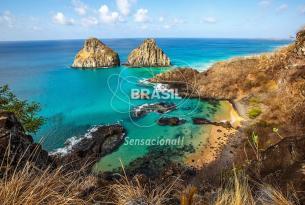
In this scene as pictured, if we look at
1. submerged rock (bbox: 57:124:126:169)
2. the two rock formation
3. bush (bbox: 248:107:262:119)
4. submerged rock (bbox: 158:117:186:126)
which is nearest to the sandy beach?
bush (bbox: 248:107:262:119)

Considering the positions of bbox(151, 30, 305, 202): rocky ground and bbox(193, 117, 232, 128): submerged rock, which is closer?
bbox(151, 30, 305, 202): rocky ground

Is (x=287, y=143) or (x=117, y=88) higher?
(x=287, y=143)

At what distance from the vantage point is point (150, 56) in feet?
297

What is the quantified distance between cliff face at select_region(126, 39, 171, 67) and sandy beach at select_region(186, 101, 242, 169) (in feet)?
159

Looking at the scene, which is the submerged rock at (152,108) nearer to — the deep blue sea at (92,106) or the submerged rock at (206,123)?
the deep blue sea at (92,106)

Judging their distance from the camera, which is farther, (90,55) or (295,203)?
(90,55)

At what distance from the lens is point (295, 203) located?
469 centimetres

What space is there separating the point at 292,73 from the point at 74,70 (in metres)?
76.7

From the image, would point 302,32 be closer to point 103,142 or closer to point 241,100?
A: point 241,100

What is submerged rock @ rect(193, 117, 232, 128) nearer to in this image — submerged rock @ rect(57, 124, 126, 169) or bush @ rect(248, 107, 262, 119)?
bush @ rect(248, 107, 262, 119)

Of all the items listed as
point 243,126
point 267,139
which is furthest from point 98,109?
point 267,139

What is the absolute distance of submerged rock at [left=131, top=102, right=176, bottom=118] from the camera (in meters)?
41.7

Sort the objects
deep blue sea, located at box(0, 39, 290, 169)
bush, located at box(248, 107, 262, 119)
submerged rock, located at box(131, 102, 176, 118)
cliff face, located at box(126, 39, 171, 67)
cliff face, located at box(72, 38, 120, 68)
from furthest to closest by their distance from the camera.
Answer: cliff face, located at box(72, 38, 120, 68)
cliff face, located at box(126, 39, 171, 67)
submerged rock, located at box(131, 102, 176, 118)
bush, located at box(248, 107, 262, 119)
deep blue sea, located at box(0, 39, 290, 169)

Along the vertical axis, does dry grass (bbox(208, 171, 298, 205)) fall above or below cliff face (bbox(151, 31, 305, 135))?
A: above
